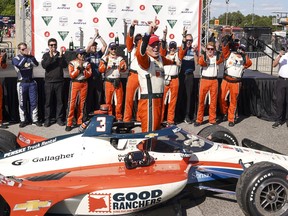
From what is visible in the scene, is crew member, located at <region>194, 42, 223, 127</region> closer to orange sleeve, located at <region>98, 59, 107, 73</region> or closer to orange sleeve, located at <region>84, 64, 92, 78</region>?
orange sleeve, located at <region>98, 59, 107, 73</region>

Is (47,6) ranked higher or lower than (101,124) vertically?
higher

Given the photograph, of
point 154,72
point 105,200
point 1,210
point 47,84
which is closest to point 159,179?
point 105,200

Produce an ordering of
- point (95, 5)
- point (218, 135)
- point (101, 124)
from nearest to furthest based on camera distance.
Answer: point (101, 124) → point (218, 135) → point (95, 5)

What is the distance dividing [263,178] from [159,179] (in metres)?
1.05

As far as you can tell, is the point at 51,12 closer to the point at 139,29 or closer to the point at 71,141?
the point at 139,29

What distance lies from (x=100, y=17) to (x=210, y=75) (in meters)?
3.88

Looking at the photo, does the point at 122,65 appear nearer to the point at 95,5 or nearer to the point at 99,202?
the point at 95,5

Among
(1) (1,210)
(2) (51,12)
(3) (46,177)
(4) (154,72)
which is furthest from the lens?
(2) (51,12)

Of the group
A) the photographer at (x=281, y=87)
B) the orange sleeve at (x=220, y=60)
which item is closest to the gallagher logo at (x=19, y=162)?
the orange sleeve at (x=220, y=60)

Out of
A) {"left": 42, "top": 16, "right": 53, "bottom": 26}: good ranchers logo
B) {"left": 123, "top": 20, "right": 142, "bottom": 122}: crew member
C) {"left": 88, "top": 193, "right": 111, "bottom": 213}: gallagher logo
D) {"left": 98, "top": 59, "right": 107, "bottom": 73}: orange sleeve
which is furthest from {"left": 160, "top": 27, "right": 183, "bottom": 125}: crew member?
{"left": 88, "top": 193, "right": 111, "bottom": 213}: gallagher logo

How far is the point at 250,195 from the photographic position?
410 cm

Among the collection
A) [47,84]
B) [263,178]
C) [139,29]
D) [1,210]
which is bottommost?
[1,210]

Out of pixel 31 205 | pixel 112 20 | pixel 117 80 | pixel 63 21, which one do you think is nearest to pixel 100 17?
pixel 112 20

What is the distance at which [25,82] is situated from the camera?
802cm
